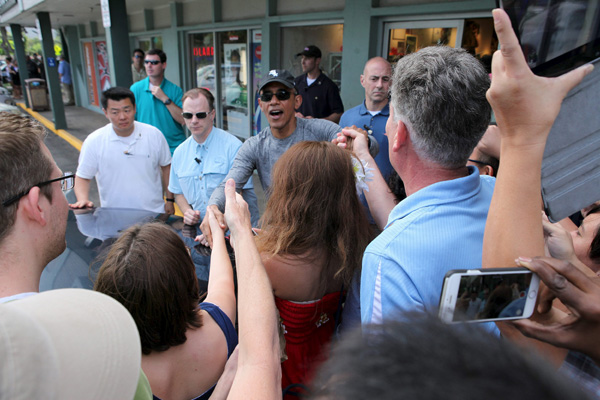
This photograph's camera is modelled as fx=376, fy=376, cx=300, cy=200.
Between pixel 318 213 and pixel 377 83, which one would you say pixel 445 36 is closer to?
pixel 377 83

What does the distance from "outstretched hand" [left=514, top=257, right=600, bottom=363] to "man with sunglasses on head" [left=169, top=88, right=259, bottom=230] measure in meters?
2.49

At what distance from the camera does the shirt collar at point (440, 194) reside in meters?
1.14

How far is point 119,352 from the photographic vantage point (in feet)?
1.85

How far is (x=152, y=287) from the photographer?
4.02 feet

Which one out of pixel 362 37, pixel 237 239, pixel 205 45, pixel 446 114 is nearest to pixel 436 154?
pixel 446 114

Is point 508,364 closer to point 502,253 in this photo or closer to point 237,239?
point 502,253

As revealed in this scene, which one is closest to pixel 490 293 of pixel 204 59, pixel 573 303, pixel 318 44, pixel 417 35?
pixel 573 303

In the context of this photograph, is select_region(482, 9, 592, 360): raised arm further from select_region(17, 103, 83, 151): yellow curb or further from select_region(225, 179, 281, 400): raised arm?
Result: select_region(17, 103, 83, 151): yellow curb

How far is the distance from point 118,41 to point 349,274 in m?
5.93

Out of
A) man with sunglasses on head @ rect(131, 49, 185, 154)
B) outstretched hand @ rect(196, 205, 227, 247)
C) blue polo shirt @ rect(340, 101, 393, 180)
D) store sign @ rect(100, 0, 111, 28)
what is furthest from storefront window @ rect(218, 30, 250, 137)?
outstretched hand @ rect(196, 205, 227, 247)

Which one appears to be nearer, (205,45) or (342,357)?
(342,357)

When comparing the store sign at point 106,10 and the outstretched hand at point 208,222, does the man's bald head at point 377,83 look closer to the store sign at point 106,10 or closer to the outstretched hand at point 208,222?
the outstretched hand at point 208,222

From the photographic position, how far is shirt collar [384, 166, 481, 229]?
44.8 inches

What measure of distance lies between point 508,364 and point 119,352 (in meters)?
0.54
